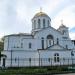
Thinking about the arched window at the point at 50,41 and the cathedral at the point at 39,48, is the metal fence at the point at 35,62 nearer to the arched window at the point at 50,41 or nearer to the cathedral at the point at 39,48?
the cathedral at the point at 39,48

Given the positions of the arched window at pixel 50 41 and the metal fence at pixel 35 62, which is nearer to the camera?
the metal fence at pixel 35 62

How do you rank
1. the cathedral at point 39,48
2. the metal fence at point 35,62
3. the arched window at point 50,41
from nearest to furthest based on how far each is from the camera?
the metal fence at point 35,62 → the cathedral at point 39,48 → the arched window at point 50,41

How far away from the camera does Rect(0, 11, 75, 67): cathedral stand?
154 feet

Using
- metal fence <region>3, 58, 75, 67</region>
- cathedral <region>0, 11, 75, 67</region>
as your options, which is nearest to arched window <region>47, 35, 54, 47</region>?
cathedral <region>0, 11, 75, 67</region>

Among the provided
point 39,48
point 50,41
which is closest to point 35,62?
point 39,48

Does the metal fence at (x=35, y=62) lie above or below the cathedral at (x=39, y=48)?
below

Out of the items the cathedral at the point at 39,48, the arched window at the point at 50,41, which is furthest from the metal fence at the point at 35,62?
the arched window at the point at 50,41

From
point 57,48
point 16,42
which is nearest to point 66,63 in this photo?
point 57,48

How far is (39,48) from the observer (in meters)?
49.3

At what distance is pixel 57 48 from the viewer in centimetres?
Result: 4781

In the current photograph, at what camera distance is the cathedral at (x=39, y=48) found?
154 ft

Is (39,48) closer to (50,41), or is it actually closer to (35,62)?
(50,41)

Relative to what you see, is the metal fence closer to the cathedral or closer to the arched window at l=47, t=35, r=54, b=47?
the cathedral

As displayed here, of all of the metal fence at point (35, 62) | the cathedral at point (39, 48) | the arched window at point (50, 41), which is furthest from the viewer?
the arched window at point (50, 41)
